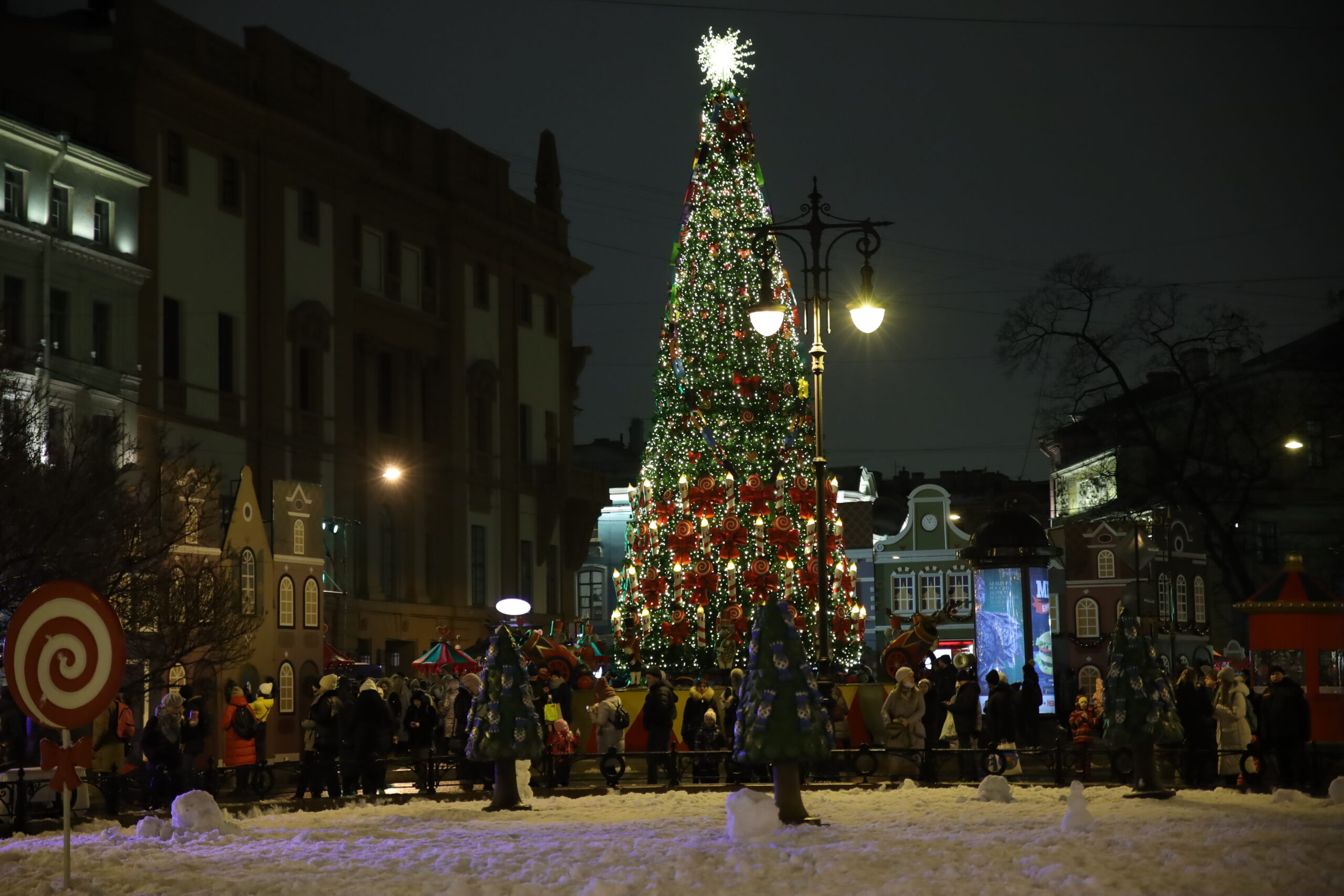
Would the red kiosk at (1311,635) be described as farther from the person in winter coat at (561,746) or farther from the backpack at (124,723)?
the backpack at (124,723)

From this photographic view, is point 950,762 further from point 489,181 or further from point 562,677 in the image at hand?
point 489,181

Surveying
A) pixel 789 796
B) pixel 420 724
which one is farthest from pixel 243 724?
pixel 789 796

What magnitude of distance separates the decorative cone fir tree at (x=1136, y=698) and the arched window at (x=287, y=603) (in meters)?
18.6

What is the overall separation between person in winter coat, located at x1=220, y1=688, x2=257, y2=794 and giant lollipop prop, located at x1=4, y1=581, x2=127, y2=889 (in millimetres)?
9331

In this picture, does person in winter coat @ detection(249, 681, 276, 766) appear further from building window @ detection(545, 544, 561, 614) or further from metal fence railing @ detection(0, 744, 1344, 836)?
building window @ detection(545, 544, 561, 614)

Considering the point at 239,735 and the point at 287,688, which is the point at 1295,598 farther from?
the point at 287,688

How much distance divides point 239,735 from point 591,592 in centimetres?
5948

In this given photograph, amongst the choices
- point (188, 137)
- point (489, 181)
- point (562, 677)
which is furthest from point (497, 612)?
point (562, 677)

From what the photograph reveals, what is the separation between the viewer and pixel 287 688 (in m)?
32.8

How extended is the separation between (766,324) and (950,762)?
7.76 meters

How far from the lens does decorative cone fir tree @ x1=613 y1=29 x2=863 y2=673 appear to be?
35.7 meters

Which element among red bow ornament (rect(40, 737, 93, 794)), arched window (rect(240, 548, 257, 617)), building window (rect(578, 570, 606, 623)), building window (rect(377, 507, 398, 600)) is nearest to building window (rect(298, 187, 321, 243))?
building window (rect(377, 507, 398, 600))

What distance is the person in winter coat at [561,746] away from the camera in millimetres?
22250

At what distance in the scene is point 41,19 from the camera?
43.1m
